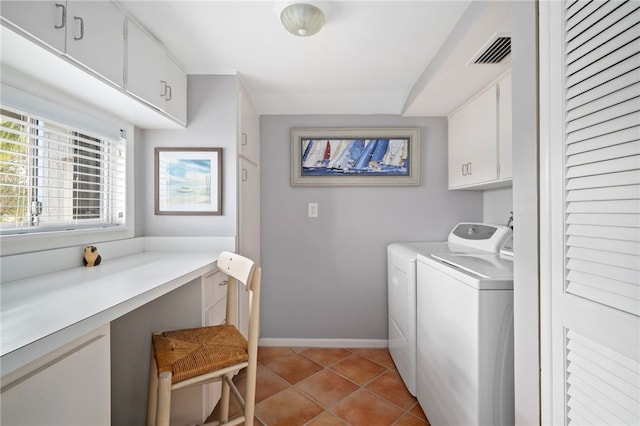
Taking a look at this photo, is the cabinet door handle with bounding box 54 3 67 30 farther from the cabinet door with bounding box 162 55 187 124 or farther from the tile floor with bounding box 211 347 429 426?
the tile floor with bounding box 211 347 429 426

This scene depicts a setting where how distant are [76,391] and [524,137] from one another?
152 cm

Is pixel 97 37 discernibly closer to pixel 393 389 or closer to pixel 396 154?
pixel 396 154

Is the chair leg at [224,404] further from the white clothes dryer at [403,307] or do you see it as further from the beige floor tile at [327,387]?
the white clothes dryer at [403,307]

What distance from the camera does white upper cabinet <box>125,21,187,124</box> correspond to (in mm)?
1373

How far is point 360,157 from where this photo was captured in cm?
241

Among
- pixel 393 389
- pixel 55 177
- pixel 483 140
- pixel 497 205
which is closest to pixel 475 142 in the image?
pixel 483 140

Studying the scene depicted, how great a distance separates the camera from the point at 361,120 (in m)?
2.45

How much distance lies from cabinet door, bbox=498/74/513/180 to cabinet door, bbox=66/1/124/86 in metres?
2.03

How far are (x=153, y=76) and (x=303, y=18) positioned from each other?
910 mm

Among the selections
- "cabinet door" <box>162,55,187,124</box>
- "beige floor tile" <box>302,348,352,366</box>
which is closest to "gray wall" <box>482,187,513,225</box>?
"beige floor tile" <box>302,348,352,366</box>

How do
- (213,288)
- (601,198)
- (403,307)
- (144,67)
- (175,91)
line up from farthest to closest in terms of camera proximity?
(403,307), (175,91), (213,288), (144,67), (601,198)

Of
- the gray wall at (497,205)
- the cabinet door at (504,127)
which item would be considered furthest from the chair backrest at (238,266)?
the gray wall at (497,205)

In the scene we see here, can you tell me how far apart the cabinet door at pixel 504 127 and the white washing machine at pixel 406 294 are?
406mm

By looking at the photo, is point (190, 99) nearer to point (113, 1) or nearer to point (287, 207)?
point (113, 1)
